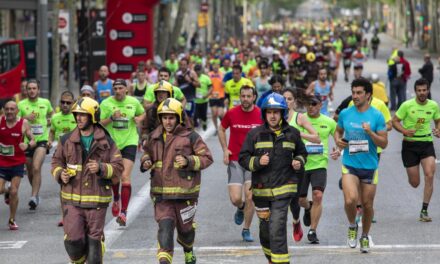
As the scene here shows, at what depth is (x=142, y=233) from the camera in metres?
15.4

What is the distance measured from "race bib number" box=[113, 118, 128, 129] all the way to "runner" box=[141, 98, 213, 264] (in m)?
4.84

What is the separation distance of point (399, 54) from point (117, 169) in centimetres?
2799

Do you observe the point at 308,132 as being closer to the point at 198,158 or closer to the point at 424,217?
the point at 424,217

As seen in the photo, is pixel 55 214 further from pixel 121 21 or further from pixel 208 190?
pixel 121 21

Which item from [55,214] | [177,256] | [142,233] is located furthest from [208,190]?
[177,256]

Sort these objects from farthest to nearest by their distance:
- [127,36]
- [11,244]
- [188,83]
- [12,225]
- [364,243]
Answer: [127,36] → [188,83] → [12,225] → [11,244] → [364,243]

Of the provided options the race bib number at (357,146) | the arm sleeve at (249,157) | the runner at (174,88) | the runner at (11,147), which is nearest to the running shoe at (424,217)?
the race bib number at (357,146)

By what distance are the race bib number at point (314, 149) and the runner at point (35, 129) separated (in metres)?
4.58

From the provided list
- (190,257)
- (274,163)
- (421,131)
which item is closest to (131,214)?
(421,131)

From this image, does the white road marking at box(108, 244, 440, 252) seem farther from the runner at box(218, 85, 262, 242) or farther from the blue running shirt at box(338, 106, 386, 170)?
the blue running shirt at box(338, 106, 386, 170)

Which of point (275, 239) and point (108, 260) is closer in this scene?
point (275, 239)

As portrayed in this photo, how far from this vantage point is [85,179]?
11320 mm

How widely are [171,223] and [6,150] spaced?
5.52 metres

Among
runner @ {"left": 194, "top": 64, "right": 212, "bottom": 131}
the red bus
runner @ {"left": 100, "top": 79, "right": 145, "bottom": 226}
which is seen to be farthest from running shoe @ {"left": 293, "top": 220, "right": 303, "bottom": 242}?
the red bus
